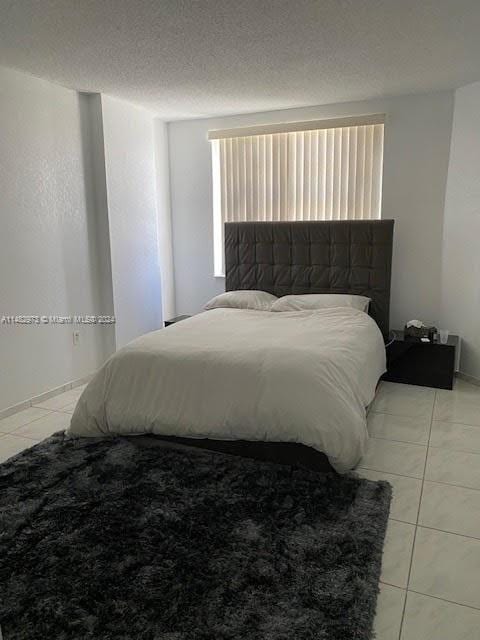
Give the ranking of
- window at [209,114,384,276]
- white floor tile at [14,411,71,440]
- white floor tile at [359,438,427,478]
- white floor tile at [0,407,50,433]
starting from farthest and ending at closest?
window at [209,114,384,276] → white floor tile at [0,407,50,433] → white floor tile at [14,411,71,440] → white floor tile at [359,438,427,478]

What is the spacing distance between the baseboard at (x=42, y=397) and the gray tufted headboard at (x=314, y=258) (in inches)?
67.9

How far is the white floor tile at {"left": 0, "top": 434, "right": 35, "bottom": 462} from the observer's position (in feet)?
9.53

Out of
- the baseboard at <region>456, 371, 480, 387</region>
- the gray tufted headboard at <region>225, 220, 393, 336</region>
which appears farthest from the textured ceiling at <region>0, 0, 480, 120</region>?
the baseboard at <region>456, 371, 480, 387</region>

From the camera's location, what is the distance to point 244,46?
2.92 meters

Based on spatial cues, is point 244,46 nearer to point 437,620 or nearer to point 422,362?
point 422,362

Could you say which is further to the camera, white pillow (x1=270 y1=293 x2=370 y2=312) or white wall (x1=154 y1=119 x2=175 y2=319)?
white wall (x1=154 y1=119 x2=175 y2=319)

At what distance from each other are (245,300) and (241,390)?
1.90 metres

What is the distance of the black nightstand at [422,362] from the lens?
3.88m

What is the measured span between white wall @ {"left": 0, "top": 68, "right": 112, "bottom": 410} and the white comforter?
1.02 metres

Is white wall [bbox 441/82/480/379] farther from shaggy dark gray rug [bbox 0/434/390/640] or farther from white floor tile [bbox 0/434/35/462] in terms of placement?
white floor tile [bbox 0/434/35/462]

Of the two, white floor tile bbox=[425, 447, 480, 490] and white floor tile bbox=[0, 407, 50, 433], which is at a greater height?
white floor tile bbox=[425, 447, 480, 490]

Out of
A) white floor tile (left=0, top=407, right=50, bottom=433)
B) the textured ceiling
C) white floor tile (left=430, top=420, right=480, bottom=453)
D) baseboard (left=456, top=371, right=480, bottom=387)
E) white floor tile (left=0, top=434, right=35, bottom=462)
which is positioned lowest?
white floor tile (left=0, top=434, right=35, bottom=462)

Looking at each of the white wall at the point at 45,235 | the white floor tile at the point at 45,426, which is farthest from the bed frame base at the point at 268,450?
the white wall at the point at 45,235

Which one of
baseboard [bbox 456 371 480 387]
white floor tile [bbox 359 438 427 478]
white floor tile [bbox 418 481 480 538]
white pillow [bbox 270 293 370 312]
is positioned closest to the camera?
white floor tile [bbox 418 481 480 538]
